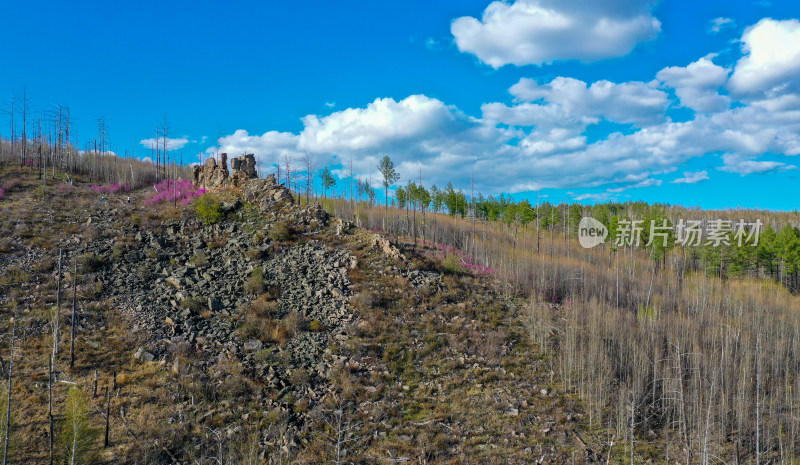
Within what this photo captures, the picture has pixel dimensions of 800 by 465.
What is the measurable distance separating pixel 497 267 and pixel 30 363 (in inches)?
1234

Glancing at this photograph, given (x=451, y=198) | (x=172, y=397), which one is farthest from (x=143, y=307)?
(x=451, y=198)

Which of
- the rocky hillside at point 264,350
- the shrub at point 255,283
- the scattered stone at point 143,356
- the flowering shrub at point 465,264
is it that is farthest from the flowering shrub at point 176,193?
the flowering shrub at point 465,264

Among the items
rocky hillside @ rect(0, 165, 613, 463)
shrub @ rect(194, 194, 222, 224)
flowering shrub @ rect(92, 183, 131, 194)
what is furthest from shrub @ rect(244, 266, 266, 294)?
flowering shrub @ rect(92, 183, 131, 194)

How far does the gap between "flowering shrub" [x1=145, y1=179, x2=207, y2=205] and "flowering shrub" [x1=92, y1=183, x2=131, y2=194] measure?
2.82 meters

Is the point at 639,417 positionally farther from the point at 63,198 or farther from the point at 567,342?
the point at 63,198

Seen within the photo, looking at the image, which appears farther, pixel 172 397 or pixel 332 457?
pixel 172 397

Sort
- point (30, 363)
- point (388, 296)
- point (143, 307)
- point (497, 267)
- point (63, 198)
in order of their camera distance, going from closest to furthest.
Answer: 1. point (30, 363)
2. point (143, 307)
3. point (388, 296)
4. point (497, 267)
5. point (63, 198)

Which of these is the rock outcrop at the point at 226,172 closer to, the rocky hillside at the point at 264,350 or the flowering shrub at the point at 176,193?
the flowering shrub at the point at 176,193

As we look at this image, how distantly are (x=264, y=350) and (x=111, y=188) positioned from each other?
35737 millimetres

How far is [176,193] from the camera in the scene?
41719 mm

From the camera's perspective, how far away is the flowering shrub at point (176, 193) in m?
40.3

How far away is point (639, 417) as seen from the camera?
1780cm

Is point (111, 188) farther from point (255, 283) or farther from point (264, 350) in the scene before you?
point (264, 350)

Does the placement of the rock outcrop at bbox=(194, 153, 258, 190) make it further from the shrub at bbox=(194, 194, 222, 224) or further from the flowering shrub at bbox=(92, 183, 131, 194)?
the flowering shrub at bbox=(92, 183, 131, 194)
